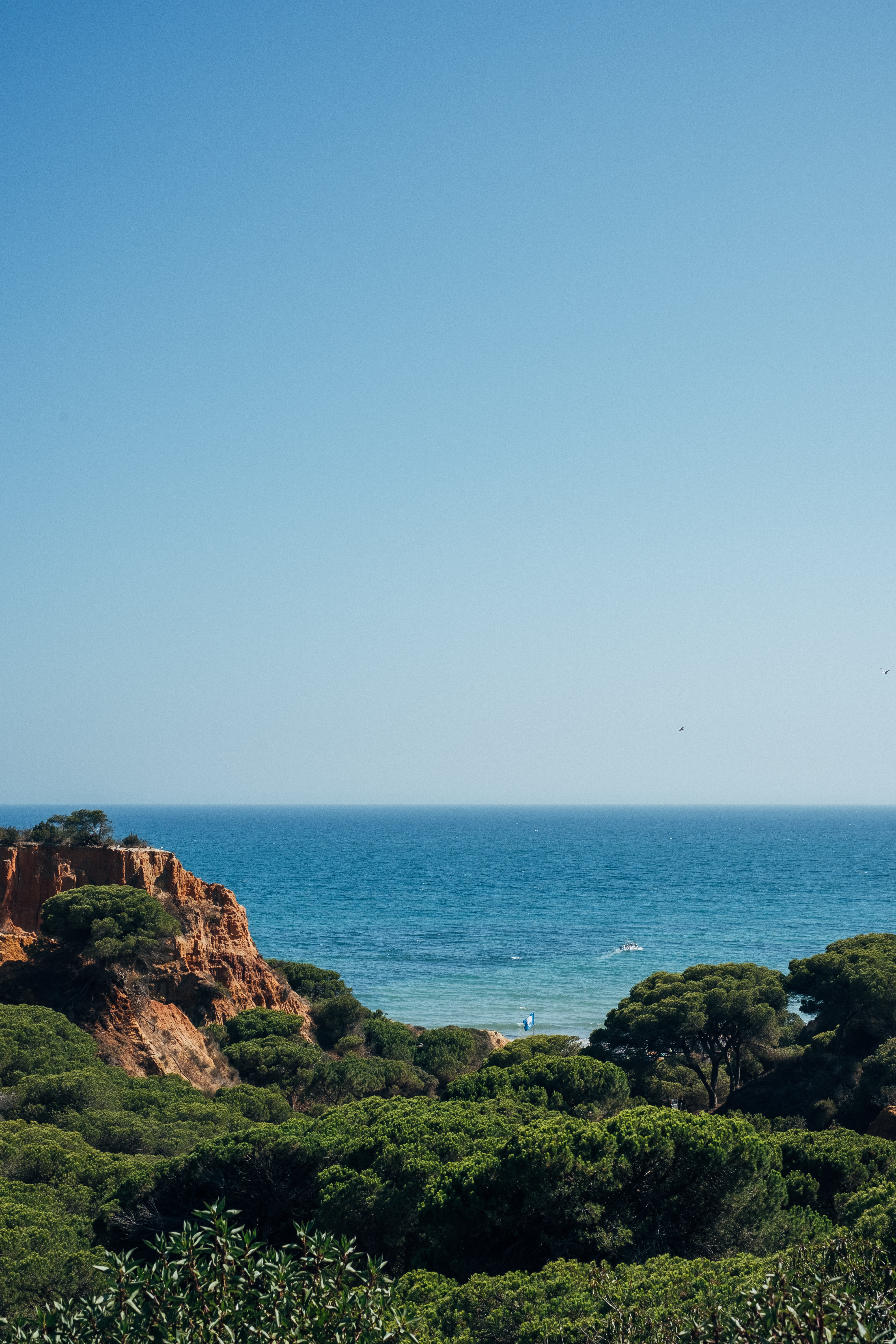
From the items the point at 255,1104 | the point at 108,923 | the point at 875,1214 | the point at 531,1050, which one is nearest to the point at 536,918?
the point at 531,1050

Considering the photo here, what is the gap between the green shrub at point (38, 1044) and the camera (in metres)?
26.4

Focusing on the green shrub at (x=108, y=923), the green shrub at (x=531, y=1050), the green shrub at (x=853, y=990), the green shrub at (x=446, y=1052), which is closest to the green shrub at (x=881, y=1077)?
the green shrub at (x=853, y=990)

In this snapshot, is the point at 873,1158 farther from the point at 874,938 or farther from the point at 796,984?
the point at 874,938

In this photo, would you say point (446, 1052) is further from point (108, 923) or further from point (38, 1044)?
point (38, 1044)

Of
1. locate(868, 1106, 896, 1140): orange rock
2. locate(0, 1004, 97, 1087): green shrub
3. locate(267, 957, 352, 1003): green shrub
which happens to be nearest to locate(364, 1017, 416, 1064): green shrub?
locate(267, 957, 352, 1003): green shrub

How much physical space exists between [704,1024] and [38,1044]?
21.1 m

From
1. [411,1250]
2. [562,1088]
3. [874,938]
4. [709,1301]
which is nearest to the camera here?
[709,1301]

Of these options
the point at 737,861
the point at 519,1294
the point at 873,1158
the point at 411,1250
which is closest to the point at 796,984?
the point at 873,1158

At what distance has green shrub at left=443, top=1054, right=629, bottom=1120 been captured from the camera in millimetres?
23188

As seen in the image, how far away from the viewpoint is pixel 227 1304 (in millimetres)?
9062

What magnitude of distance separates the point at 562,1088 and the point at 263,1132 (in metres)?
8.30

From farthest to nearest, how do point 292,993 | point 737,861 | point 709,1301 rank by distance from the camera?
point 737,861, point 292,993, point 709,1301

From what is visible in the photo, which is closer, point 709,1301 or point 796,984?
point 709,1301

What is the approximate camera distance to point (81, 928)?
34.8m
